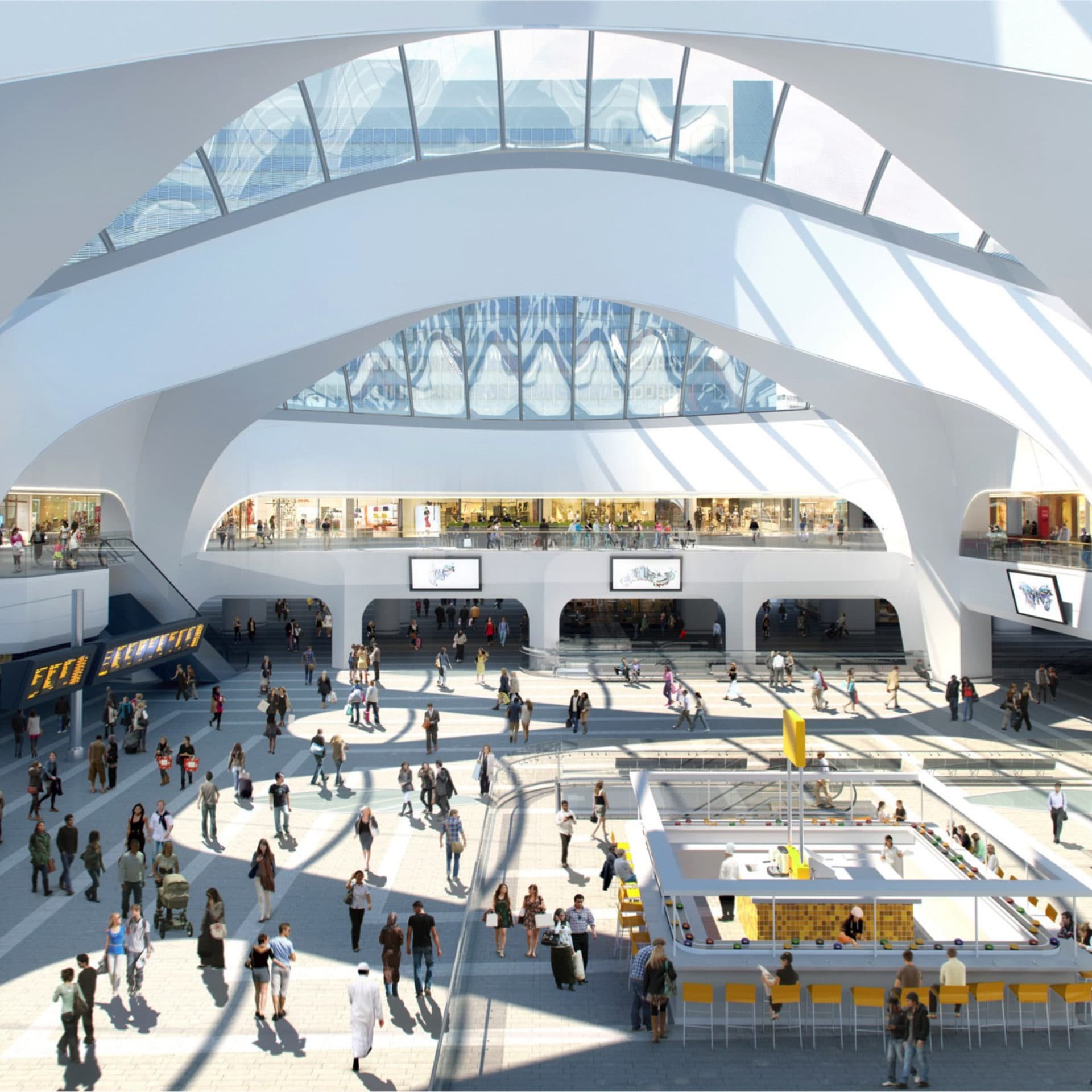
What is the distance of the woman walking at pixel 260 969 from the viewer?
10.3 meters

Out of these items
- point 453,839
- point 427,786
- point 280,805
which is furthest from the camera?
point 427,786

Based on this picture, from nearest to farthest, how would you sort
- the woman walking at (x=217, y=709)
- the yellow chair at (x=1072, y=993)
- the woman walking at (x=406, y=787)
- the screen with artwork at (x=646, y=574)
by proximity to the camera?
the yellow chair at (x=1072, y=993)
the woman walking at (x=406, y=787)
the woman walking at (x=217, y=709)
the screen with artwork at (x=646, y=574)

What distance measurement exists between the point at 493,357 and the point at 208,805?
888 inches

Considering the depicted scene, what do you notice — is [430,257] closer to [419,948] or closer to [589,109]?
[589,109]

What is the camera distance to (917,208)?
18.6 metres

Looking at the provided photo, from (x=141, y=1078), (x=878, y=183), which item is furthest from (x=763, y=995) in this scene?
(x=878, y=183)

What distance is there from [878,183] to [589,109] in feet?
18.4

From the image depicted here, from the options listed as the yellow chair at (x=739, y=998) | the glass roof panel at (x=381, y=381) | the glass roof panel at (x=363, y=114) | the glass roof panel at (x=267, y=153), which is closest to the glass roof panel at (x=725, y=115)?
the glass roof panel at (x=363, y=114)

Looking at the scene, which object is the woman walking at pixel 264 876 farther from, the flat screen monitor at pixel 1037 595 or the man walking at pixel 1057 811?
the flat screen monitor at pixel 1037 595

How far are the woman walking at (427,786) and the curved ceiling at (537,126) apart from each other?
11586mm

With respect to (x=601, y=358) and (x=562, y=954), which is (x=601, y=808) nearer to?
(x=562, y=954)

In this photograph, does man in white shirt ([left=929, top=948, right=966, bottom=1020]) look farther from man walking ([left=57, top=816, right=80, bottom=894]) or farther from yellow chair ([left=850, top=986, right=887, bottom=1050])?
man walking ([left=57, top=816, right=80, bottom=894])

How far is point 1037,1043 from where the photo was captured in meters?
10.3

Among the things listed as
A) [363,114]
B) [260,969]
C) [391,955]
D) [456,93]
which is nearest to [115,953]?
[260,969]
